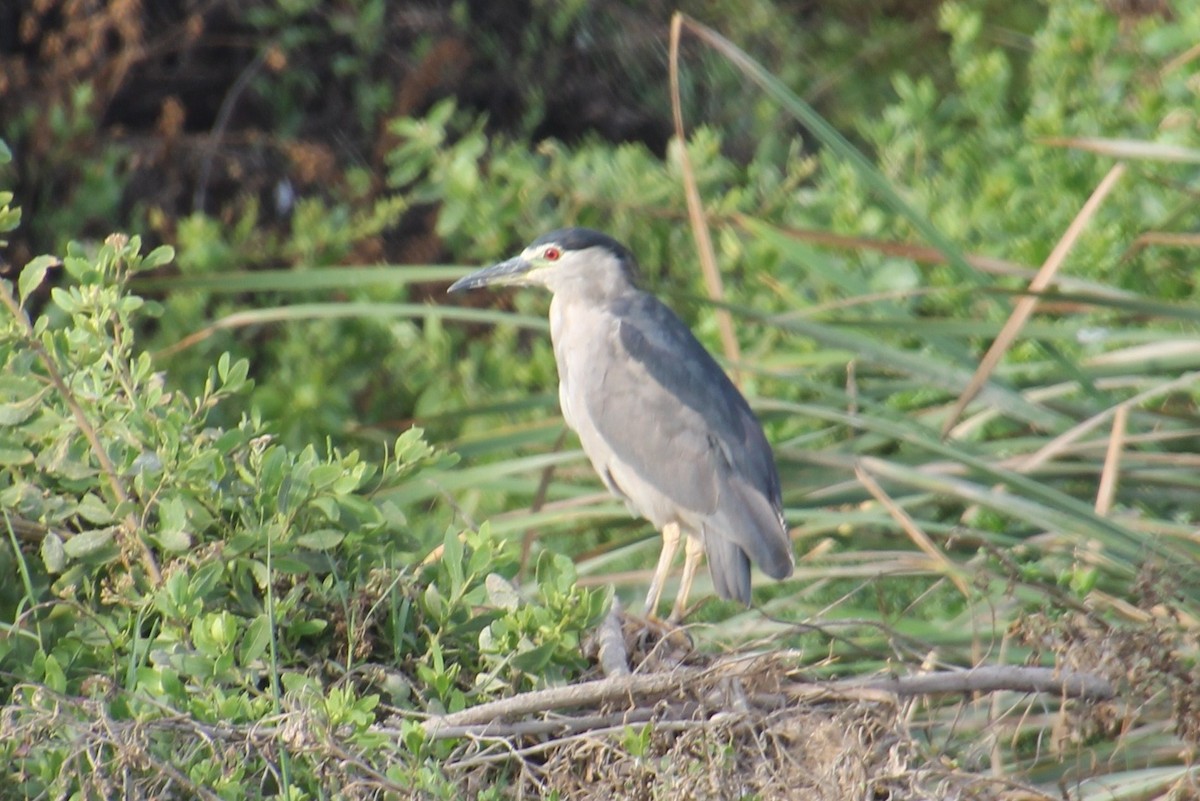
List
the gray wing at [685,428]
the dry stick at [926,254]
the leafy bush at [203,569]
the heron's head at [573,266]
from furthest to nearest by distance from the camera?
1. the heron's head at [573,266]
2. the dry stick at [926,254]
3. the gray wing at [685,428]
4. the leafy bush at [203,569]

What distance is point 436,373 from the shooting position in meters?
6.45

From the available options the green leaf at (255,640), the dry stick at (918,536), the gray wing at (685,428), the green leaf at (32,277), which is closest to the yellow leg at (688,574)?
the gray wing at (685,428)

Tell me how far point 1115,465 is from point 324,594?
79.6 inches

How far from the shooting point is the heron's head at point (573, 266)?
485 centimetres

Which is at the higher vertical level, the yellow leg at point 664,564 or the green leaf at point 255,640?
the green leaf at point 255,640

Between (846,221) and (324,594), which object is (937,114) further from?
(324,594)

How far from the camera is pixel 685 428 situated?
4.46m

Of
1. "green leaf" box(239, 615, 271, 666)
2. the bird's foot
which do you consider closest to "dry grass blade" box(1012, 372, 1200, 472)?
the bird's foot

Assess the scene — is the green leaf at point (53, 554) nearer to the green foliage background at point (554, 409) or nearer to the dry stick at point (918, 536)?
the green foliage background at point (554, 409)

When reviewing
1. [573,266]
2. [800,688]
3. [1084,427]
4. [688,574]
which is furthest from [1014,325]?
[800,688]

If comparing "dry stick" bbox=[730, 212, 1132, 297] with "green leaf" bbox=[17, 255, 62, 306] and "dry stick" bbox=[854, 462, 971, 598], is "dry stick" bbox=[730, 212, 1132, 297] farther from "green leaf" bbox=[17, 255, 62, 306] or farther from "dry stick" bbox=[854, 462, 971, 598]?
"green leaf" bbox=[17, 255, 62, 306]

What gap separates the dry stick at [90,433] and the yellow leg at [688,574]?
142 centimetres

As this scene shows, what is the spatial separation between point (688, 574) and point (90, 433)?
1.83 m

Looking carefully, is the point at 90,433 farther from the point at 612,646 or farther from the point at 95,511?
the point at 612,646
